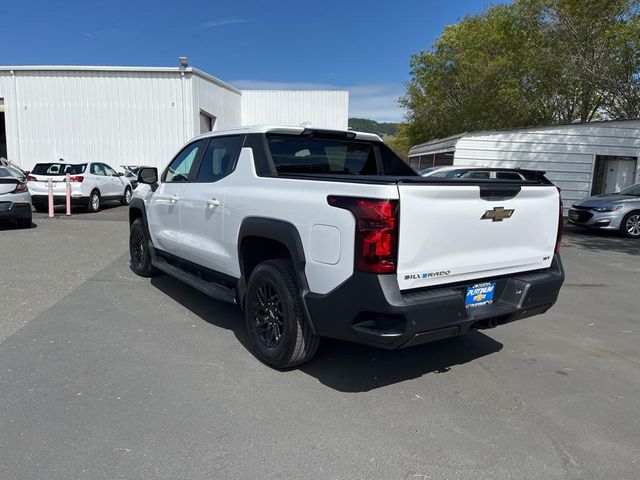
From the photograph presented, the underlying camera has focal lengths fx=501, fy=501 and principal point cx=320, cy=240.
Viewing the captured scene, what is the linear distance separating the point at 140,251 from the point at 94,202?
9778 millimetres

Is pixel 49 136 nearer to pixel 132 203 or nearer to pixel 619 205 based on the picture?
pixel 132 203

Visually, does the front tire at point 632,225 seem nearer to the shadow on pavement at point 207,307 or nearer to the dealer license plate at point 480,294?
the dealer license plate at point 480,294

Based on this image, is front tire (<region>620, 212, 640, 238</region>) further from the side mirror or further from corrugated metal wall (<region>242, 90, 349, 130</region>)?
corrugated metal wall (<region>242, 90, 349, 130</region>)

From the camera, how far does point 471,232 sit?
A: 339 cm

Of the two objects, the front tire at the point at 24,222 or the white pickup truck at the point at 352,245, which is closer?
the white pickup truck at the point at 352,245

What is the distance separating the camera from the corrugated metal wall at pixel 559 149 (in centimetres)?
1697

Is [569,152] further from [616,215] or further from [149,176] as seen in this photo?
[149,176]

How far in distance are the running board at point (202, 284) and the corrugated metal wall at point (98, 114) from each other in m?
21.1

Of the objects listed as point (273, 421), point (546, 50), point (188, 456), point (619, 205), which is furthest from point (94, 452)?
point (546, 50)

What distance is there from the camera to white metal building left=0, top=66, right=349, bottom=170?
25531 millimetres

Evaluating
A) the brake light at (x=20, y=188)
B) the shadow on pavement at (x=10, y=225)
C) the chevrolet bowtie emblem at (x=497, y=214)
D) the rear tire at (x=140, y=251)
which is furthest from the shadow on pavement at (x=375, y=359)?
the shadow on pavement at (x=10, y=225)

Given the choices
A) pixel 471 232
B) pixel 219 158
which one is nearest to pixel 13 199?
pixel 219 158

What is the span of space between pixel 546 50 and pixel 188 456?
23.0 meters

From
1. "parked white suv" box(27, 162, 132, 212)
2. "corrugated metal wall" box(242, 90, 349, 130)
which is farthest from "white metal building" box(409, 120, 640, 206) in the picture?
"corrugated metal wall" box(242, 90, 349, 130)
